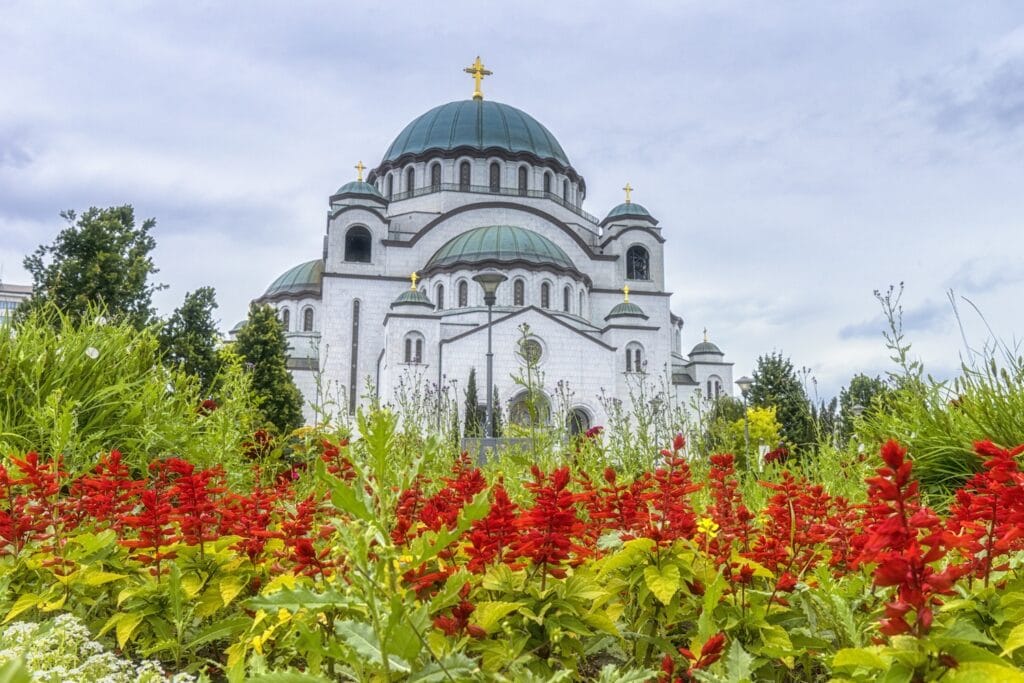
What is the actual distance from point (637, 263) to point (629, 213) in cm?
269

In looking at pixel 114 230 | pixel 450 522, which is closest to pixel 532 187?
pixel 114 230

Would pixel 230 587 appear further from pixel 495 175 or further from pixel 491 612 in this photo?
pixel 495 175

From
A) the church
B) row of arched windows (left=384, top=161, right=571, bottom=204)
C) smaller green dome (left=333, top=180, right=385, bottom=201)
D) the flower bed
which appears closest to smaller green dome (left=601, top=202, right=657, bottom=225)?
the church

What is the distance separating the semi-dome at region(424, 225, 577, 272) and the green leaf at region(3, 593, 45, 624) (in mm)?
29183

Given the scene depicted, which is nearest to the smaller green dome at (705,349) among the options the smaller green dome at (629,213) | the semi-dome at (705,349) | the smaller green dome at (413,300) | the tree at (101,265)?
the semi-dome at (705,349)

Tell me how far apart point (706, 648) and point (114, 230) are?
63.8 ft

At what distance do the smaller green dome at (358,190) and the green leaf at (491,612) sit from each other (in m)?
35.1

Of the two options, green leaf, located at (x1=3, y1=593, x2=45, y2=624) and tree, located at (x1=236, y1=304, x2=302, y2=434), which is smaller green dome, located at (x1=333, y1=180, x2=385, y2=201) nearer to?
tree, located at (x1=236, y1=304, x2=302, y2=434)

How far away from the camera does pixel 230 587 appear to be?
6.88 ft

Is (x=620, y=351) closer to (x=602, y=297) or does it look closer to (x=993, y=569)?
(x=602, y=297)

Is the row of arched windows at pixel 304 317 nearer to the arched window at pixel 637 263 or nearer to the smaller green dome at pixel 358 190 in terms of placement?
the smaller green dome at pixel 358 190

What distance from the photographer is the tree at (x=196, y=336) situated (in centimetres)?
1750

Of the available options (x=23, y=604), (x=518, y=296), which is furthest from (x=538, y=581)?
(x=518, y=296)

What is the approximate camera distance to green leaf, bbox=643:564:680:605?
178 centimetres
